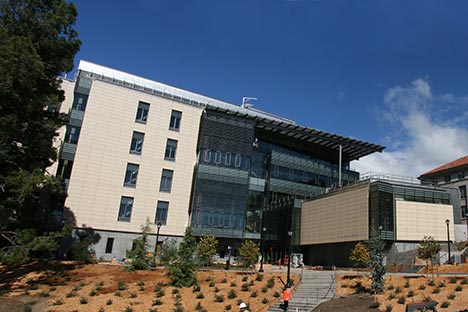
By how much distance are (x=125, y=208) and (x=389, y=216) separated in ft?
91.1

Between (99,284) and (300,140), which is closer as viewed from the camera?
(99,284)

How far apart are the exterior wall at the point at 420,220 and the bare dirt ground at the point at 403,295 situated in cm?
1199

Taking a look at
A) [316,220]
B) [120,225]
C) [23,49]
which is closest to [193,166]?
[120,225]

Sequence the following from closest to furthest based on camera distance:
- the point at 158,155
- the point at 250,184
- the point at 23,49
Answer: the point at 23,49 → the point at 158,155 → the point at 250,184

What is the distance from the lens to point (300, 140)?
5662 cm

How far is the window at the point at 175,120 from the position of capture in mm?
47438

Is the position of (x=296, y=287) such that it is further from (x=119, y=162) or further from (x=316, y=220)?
(x=119, y=162)

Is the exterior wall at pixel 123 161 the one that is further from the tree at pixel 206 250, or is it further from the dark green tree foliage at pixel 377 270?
the dark green tree foliage at pixel 377 270

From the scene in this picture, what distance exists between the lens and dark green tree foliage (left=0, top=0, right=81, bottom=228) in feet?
76.4

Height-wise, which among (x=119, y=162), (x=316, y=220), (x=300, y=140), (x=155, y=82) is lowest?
(x=316, y=220)

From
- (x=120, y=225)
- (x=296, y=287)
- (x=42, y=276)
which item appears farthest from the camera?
(x=120, y=225)

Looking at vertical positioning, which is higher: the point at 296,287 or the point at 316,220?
the point at 316,220

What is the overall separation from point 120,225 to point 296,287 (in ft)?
75.9

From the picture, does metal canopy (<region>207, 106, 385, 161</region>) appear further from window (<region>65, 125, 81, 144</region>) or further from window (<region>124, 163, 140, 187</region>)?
window (<region>65, 125, 81, 144</region>)
